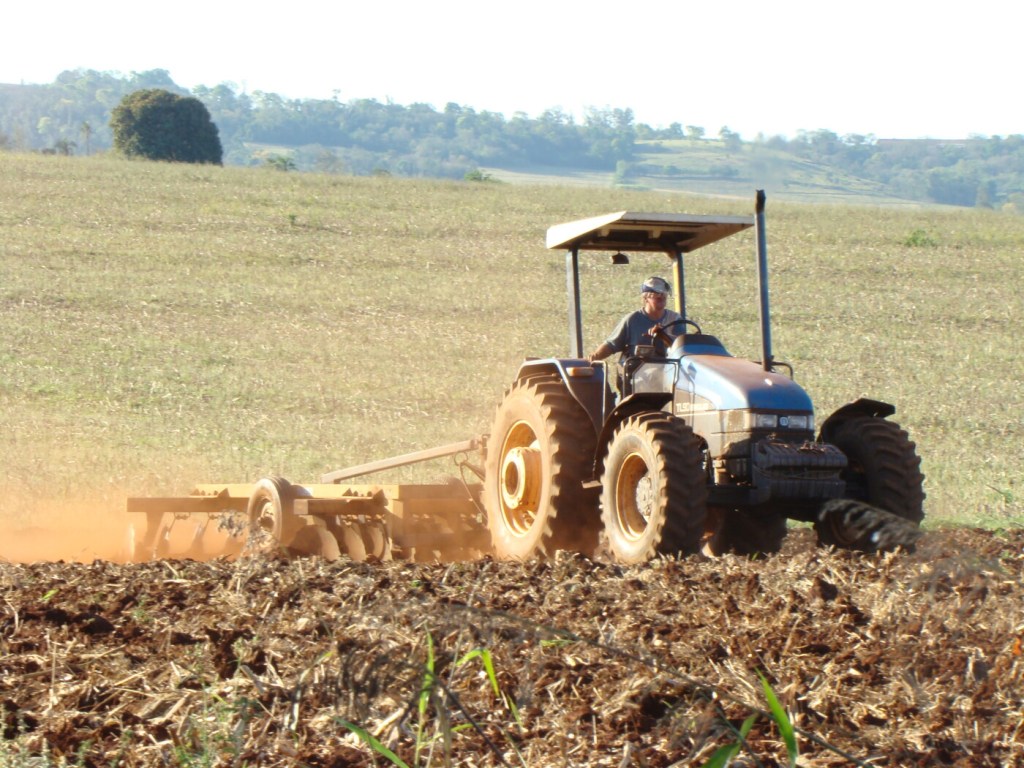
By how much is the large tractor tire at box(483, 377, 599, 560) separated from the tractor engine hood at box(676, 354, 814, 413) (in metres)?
0.69

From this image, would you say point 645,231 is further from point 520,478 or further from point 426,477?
point 426,477

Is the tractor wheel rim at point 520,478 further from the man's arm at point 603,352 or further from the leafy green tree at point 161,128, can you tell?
the leafy green tree at point 161,128

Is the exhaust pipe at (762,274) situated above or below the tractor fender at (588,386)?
above

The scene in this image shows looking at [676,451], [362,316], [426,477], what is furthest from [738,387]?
[362,316]

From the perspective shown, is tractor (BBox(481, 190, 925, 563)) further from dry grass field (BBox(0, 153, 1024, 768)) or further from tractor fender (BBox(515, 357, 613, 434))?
dry grass field (BBox(0, 153, 1024, 768))

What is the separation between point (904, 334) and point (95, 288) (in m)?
16.1

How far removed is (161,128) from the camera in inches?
2312

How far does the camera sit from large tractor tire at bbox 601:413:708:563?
21.0ft

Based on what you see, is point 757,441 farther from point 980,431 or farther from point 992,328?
point 992,328

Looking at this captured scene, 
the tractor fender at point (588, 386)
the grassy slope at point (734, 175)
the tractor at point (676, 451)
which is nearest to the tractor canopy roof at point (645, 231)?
the tractor at point (676, 451)

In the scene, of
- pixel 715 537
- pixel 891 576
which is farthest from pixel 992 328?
pixel 891 576

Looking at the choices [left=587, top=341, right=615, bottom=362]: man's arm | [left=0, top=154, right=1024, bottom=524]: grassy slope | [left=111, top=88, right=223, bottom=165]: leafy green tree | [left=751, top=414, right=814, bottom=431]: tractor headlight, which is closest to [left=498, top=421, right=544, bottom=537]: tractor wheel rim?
[left=587, top=341, right=615, bottom=362]: man's arm

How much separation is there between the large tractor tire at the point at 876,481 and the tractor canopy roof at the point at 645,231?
4.55ft

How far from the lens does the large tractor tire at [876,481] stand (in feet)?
22.8
